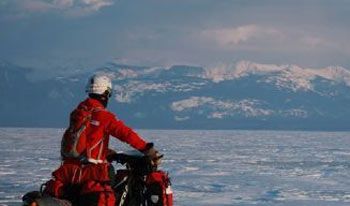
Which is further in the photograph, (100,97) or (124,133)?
(100,97)

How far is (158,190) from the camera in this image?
4641mm

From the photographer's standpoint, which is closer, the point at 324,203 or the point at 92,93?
the point at 92,93

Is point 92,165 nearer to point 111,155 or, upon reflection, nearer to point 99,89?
point 111,155

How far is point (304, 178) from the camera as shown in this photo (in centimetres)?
2184

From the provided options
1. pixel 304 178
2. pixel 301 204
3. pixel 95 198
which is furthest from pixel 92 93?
pixel 304 178

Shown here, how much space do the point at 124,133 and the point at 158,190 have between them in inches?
18.5

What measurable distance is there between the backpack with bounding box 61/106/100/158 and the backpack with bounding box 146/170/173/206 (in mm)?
501

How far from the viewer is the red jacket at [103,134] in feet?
14.5

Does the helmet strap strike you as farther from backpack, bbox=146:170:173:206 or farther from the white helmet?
backpack, bbox=146:170:173:206

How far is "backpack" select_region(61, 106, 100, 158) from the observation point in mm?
4426

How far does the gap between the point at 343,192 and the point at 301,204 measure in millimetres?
3425

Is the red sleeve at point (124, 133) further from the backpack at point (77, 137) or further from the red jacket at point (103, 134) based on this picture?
the backpack at point (77, 137)

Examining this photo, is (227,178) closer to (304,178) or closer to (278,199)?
(304,178)

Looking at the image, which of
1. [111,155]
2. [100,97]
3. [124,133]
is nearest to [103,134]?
[124,133]
